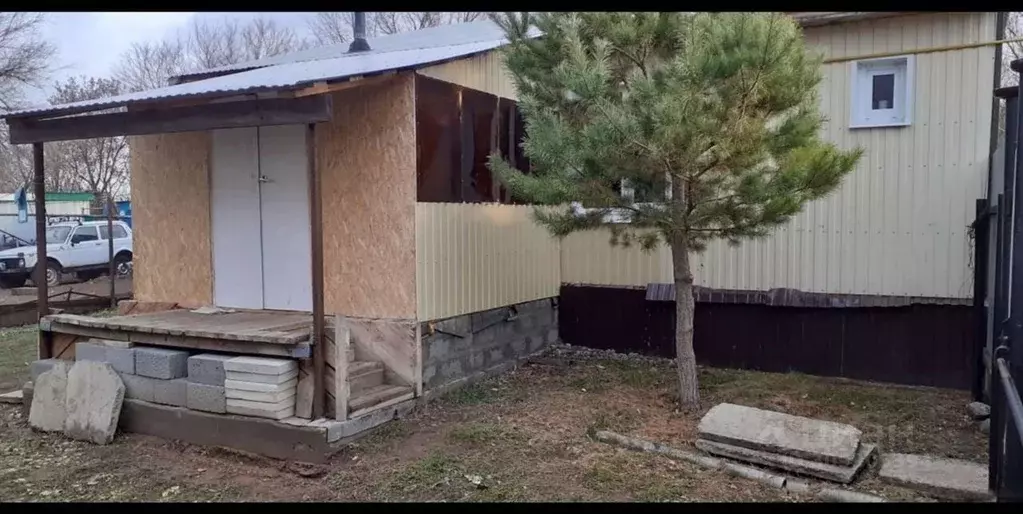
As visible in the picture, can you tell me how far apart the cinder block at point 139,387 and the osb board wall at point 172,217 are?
4.45 ft

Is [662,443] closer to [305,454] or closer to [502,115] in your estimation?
[305,454]

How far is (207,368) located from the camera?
18.2 feet

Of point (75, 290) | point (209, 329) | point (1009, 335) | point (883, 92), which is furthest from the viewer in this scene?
point (75, 290)

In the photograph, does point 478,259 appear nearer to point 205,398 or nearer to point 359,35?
point 205,398

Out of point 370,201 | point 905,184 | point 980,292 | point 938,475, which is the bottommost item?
point 938,475

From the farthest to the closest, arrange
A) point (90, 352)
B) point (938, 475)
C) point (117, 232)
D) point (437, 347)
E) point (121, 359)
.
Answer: point (117, 232), point (437, 347), point (90, 352), point (121, 359), point (938, 475)

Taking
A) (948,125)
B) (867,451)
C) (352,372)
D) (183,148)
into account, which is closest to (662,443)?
(867,451)

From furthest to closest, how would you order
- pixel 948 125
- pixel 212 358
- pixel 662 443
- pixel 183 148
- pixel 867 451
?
pixel 183 148 < pixel 948 125 < pixel 212 358 < pixel 662 443 < pixel 867 451

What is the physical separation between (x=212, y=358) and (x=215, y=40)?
95.9ft

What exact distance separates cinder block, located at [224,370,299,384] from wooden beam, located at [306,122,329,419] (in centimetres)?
21

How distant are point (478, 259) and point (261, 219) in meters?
2.09

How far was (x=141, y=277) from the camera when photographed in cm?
768

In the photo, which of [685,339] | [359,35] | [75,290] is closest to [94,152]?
[75,290]

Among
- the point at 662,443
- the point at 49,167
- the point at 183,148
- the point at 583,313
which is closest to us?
the point at 662,443
